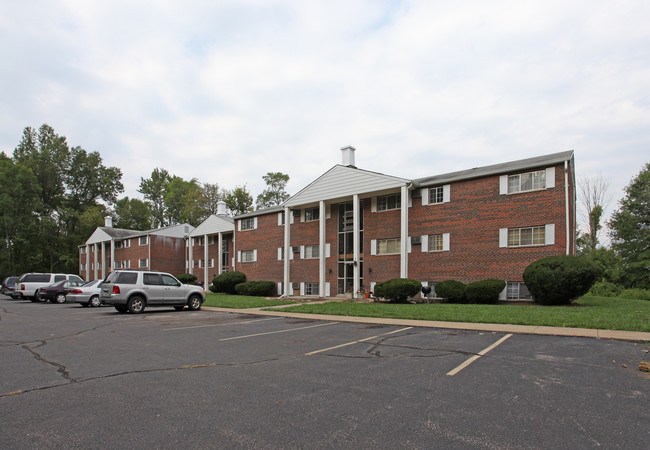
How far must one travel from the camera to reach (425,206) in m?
23.8

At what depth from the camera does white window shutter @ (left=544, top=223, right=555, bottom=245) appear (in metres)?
19.3

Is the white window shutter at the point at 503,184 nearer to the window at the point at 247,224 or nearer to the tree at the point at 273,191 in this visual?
the window at the point at 247,224

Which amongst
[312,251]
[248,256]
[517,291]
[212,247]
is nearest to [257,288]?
[248,256]

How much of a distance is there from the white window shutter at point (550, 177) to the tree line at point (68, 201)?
4832cm

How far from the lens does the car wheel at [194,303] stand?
18.8 m

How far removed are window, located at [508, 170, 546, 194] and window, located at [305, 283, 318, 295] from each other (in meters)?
15.3

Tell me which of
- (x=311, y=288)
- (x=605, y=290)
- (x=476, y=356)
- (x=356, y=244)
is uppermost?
(x=356, y=244)

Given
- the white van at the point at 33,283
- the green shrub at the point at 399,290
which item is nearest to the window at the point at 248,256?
the white van at the point at 33,283

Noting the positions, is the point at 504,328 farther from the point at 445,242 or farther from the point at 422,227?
the point at 422,227

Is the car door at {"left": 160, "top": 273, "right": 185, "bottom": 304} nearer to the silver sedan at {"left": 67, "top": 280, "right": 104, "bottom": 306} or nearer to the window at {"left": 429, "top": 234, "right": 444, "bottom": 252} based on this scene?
the silver sedan at {"left": 67, "top": 280, "right": 104, "bottom": 306}

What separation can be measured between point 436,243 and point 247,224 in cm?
1916

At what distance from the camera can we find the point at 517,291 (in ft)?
66.5

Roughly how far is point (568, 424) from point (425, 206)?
2035 centimetres

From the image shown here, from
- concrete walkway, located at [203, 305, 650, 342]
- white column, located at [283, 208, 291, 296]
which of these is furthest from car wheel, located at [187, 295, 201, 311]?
white column, located at [283, 208, 291, 296]
